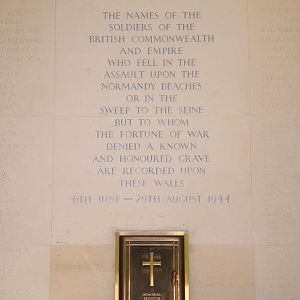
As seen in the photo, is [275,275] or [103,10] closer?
[275,275]

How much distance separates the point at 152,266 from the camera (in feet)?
15.6

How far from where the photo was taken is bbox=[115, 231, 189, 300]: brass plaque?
475 cm

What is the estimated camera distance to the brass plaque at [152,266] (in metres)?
4.75

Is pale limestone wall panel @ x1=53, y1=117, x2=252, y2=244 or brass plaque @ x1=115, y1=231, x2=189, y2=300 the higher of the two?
pale limestone wall panel @ x1=53, y1=117, x2=252, y2=244

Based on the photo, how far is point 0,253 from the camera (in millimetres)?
4875

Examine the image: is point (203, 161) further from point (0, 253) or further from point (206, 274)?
point (0, 253)

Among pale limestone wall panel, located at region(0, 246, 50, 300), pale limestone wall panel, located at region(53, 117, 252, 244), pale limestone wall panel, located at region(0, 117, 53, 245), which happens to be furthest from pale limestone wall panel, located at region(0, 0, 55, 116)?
pale limestone wall panel, located at region(0, 246, 50, 300)

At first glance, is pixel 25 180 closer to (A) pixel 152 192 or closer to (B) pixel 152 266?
(A) pixel 152 192

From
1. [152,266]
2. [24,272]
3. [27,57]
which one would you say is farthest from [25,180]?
[152,266]

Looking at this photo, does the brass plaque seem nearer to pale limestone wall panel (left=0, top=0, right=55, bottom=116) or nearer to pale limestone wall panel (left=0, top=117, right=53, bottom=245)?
pale limestone wall panel (left=0, top=117, right=53, bottom=245)

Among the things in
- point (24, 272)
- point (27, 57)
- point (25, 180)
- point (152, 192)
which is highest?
point (27, 57)

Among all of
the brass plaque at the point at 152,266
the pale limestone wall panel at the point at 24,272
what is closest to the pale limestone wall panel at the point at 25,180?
the pale limestone wall panel at the point at 24,272

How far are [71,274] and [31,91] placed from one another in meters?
1.67

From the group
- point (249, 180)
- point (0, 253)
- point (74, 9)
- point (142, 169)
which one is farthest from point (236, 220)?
point (74, 9)
